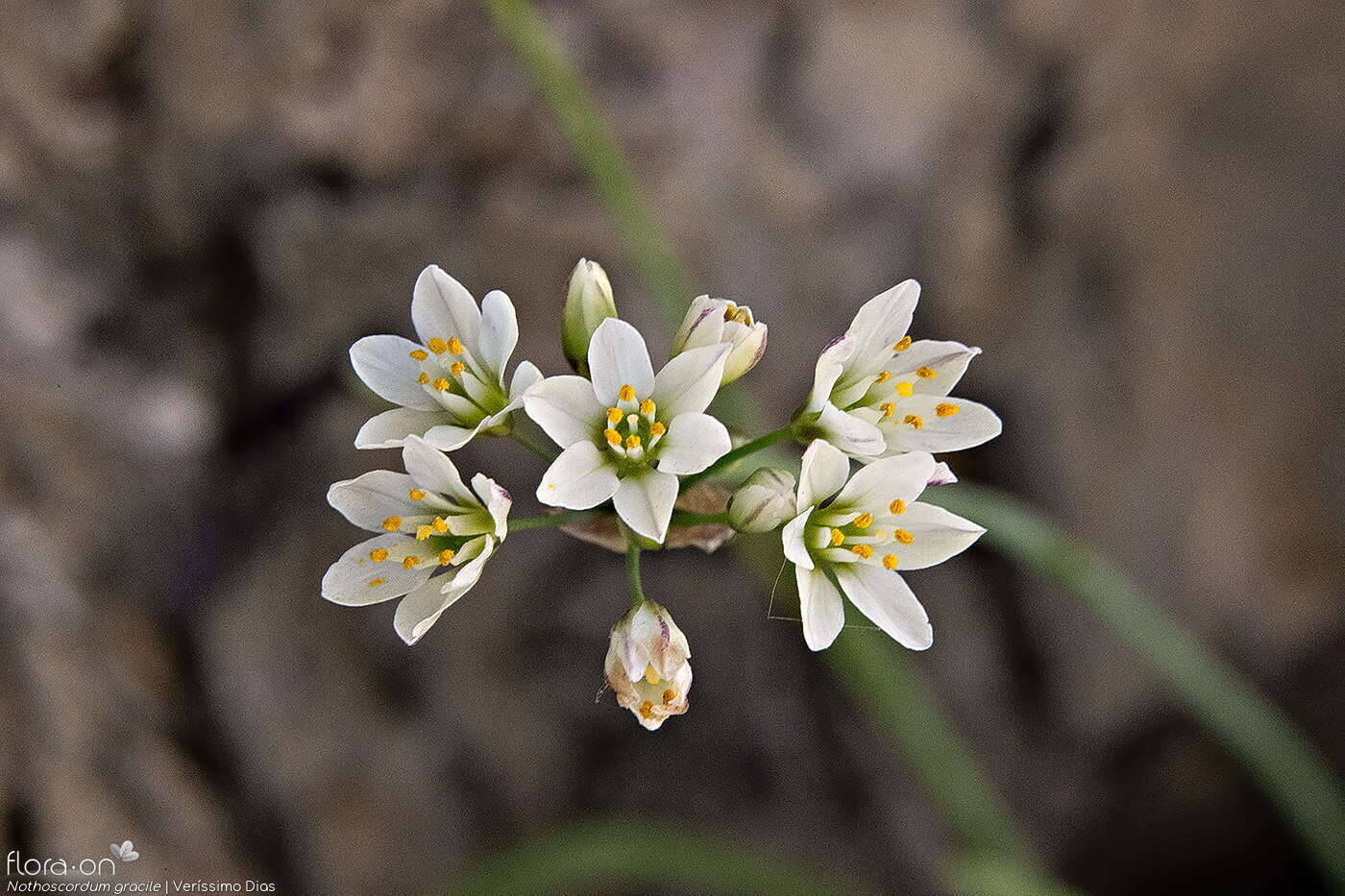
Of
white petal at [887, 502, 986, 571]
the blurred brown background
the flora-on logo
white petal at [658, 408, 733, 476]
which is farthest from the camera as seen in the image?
the blurred brown background

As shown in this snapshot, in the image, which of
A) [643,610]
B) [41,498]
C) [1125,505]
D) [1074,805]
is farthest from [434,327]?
[1074,805]

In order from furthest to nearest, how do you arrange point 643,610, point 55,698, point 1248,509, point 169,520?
point 1248,509 < point 169,520 < point 55,698 < point 643,610

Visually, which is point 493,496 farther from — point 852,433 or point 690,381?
point 852,433

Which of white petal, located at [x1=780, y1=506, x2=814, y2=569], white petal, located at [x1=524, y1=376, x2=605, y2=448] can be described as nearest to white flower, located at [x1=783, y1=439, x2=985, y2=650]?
white petal, located at [x1=780, y1=506, x2=814, y2=569]

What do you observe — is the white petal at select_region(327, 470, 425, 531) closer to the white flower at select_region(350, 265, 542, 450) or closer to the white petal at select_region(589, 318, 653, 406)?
the white flower at select_region(350, 265, 542, 450)

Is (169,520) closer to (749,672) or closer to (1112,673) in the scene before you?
(749,672)

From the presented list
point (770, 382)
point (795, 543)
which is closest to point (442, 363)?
point (795, 543)
